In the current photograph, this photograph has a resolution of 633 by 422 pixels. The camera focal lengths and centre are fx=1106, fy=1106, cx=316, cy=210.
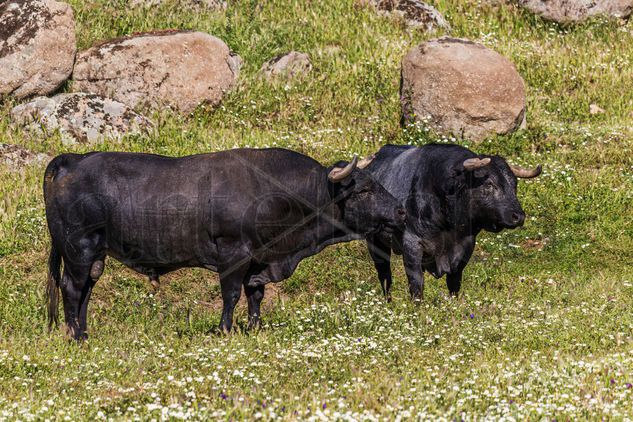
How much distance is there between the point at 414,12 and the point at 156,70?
23.3 feet

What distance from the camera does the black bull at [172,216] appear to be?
1229 centimetres

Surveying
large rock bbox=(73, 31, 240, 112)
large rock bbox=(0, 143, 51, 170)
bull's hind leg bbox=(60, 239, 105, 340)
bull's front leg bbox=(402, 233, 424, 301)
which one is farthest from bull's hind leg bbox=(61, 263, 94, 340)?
large rock bbox=(73, 31, 240, 112)

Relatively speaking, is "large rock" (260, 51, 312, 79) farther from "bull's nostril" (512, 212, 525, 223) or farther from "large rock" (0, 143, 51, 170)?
"bull's nostril" (512, 212, 525, 223)

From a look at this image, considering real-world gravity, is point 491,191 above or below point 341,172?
below

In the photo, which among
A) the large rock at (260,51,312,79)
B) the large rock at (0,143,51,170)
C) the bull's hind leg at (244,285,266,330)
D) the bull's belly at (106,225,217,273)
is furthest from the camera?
the large rock at (260,51,312,79)

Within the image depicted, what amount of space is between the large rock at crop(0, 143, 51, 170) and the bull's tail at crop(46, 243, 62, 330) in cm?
576

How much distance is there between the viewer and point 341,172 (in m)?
12.4

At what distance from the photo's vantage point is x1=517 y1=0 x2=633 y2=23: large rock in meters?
26.2

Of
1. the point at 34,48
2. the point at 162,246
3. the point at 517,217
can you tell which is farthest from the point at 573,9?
the point at 162,246

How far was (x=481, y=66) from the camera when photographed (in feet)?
66.3

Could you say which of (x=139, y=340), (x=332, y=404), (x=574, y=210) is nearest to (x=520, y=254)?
(x=574, y=210)

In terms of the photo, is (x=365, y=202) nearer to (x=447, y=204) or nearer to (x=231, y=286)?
(x=447, y=204)

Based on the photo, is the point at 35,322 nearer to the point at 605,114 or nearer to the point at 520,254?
the point at 520,254

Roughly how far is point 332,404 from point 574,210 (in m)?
9.79
